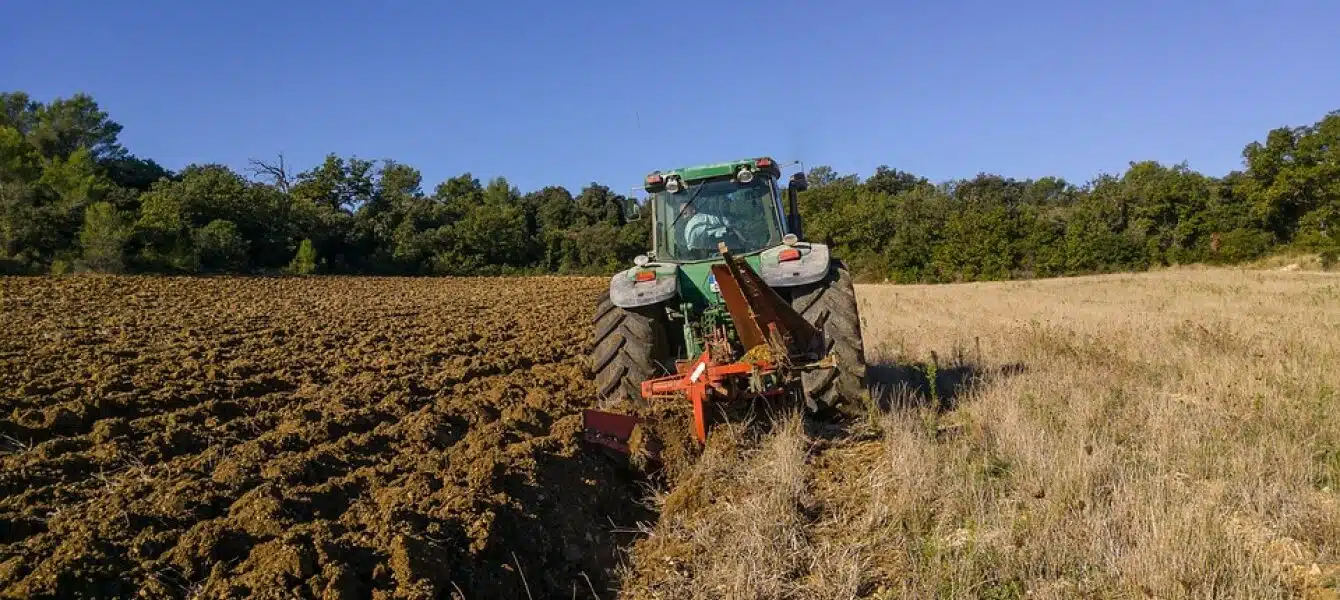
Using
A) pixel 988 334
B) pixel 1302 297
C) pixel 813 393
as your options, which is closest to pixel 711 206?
pixel 813 393

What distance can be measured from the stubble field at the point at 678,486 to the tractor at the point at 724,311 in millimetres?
301

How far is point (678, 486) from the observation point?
14.7ft

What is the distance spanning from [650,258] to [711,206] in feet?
2.03

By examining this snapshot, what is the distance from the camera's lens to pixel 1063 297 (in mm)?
18906

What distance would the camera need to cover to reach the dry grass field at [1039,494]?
9.90ft

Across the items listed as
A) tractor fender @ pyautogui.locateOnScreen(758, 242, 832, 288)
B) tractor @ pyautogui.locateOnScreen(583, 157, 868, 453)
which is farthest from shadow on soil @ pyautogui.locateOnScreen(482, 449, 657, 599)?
tractor fender @ pyautogui.locateOnScreen(758, 242, 832, 288)

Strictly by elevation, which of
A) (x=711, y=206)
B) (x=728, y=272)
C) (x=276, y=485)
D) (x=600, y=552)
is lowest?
(x=600, y=552)

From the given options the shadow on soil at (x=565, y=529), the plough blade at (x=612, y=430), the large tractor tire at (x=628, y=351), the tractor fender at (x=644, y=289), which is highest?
the tractor fender at (x=644, y=289)

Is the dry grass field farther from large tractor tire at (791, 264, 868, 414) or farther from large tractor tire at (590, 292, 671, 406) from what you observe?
large tractor tire at (590, 292, 671, 406)

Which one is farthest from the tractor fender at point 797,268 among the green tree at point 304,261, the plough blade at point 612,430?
the green tree at point 304,261

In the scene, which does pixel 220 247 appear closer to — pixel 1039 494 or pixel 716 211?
pixel 716 211

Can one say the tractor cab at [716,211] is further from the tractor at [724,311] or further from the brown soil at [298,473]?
the brown soil at [298,473]

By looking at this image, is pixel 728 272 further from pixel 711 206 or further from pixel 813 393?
pixel 711 206

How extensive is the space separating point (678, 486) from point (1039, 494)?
1.74m
